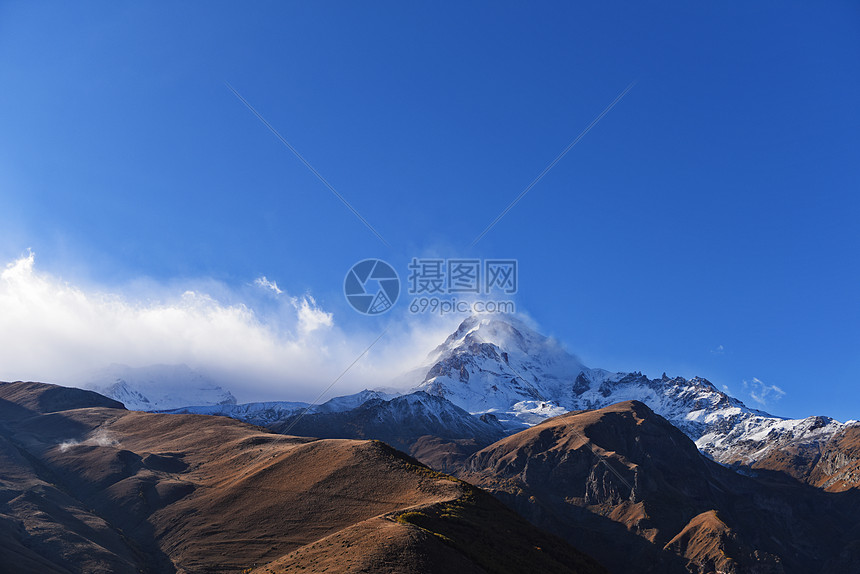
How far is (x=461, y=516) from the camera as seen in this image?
78188mm

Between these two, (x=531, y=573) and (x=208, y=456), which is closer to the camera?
(x=531, y=573)

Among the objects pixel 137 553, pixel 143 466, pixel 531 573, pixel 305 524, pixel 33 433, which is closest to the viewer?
pixel 531 573

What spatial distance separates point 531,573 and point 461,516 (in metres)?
12.0

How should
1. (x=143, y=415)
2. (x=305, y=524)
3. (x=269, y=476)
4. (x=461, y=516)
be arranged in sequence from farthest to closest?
(x=143, y=415) → (x=269, y=476) → (x=305, y=524) → (x=461, y=516)

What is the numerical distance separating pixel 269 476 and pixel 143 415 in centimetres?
10388

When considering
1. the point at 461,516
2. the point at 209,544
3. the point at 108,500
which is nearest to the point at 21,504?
the point at 108,500

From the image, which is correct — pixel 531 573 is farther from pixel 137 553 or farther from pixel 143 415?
pixel 143 415

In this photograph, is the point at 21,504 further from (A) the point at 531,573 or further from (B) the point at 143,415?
(B) the point at 143,415

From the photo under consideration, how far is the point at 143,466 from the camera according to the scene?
131m

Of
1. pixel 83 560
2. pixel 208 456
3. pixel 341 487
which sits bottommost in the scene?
pixel 83 560

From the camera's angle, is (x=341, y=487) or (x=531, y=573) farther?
(x=341, y=487)

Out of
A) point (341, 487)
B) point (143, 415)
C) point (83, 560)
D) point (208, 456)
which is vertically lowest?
point (83, 560)

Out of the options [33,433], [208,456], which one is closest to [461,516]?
[208,456]

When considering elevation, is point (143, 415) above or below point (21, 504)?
above
